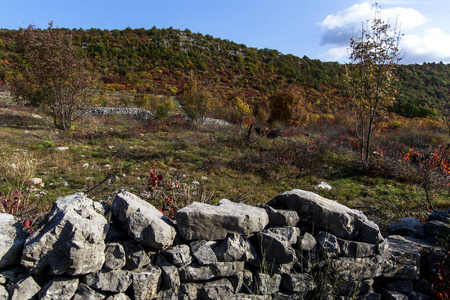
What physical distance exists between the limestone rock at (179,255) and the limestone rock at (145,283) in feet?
0.46

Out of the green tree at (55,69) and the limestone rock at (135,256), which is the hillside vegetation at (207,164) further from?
the limestone rock at (135,256)

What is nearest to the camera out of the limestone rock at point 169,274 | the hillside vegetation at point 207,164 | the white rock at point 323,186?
the limestone rock at point 169,274

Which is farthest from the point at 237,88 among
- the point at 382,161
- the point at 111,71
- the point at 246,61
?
the point at 382,161

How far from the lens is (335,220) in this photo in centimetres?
275

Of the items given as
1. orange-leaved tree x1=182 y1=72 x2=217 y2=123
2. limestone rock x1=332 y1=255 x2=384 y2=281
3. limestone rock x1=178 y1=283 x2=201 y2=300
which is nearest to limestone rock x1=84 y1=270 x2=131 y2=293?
limestone rock x1=178 y1=283 x2=201 y2=300

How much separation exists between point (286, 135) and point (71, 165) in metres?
10.0

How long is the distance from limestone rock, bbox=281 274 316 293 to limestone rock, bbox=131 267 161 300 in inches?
46.7

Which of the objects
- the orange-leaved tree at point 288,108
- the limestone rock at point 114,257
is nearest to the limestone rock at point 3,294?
the limestone rock at point 114,257

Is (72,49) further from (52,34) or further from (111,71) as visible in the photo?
(111,71)

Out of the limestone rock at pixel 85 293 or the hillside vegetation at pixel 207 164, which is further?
the hillside vegetation at pixel 207 164

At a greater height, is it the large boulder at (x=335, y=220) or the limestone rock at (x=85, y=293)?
the large boulder at (x=335, y=220)

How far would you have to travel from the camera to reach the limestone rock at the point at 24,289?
193 cm

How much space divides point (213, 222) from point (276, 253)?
2.15ft

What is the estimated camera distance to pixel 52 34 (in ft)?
36.0
